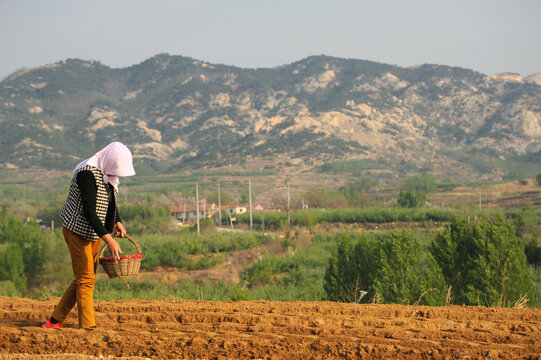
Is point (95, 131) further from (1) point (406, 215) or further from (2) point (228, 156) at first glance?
(1) point (406, 215)

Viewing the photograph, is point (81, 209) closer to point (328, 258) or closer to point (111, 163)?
point (111, 163)

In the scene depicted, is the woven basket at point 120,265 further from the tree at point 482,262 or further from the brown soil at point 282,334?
the tree at point 482,262

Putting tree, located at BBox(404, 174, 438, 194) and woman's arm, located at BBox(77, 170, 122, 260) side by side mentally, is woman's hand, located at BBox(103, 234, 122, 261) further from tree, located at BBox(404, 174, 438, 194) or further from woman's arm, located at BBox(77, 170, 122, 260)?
tree, located at BBox(404, 174, 438, 194)

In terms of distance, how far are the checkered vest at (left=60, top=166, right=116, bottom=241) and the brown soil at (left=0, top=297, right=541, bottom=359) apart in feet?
2.79

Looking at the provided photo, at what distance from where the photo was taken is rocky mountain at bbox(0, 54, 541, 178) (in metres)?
108

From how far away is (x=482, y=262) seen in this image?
1997 centimetres

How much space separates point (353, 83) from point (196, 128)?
146 feet

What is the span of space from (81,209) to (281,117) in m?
132

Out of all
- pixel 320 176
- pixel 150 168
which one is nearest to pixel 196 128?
pixel 150 168

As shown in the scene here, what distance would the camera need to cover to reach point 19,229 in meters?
41.8

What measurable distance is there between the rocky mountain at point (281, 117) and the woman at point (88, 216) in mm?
89189

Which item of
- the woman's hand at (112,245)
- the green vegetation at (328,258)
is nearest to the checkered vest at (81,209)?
the woman's hand at (112,245)

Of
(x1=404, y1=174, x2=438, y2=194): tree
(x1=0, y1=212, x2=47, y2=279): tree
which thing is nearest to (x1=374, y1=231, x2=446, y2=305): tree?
(x1=0, y1=212, x2=47, y2=279): tree

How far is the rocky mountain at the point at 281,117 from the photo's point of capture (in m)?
108
